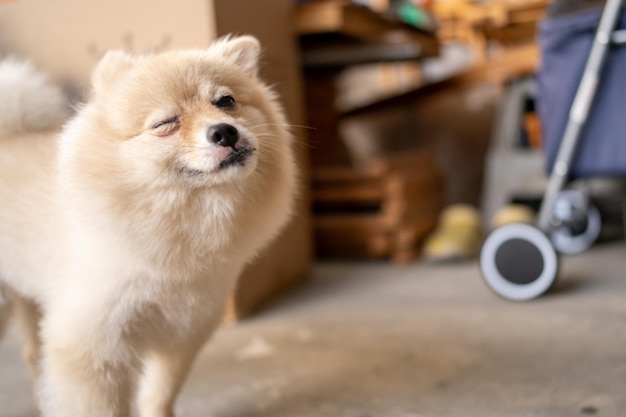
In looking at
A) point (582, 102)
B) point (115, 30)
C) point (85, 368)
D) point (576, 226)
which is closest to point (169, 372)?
point (85, 368)

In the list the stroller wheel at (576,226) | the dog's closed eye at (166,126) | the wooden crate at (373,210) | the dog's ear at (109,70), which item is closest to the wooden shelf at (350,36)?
the wooden crate at (373,210)

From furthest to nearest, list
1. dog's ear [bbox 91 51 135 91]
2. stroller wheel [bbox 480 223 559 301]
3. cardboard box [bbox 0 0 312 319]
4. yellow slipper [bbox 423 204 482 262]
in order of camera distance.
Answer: yellow slipper [bbox 423 204 482 262] < stroller wheel [bbox 480 223 559 301] < cardboard box [bbox 0 0 312 319] < dog's ear [bbox 91 51 135 91]

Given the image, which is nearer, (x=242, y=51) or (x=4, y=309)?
(x=242, y=51)

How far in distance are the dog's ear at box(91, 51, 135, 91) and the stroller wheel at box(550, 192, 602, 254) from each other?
217 cm

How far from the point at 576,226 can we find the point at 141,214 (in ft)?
7.53

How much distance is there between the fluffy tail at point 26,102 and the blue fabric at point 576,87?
160 cm

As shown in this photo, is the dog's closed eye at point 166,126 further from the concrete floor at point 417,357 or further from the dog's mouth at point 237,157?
the concrete floor at point 417,357

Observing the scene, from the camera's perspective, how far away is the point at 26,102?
1428mm

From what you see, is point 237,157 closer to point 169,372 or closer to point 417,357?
point 169,372

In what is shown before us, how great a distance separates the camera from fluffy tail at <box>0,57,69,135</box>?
1.40 m

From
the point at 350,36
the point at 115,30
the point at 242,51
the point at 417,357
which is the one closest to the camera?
the point at 242,51

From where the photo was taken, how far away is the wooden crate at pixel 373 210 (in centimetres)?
274

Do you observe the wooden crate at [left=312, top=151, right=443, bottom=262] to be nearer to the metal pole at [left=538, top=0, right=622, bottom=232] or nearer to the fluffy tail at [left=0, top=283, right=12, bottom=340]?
the metal pole at [left=538, top=0, right=622, bottom=232]

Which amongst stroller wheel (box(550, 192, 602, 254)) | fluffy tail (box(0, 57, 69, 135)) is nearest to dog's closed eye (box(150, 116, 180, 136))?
fluffy tail (box(0, 57, 69, 135))
